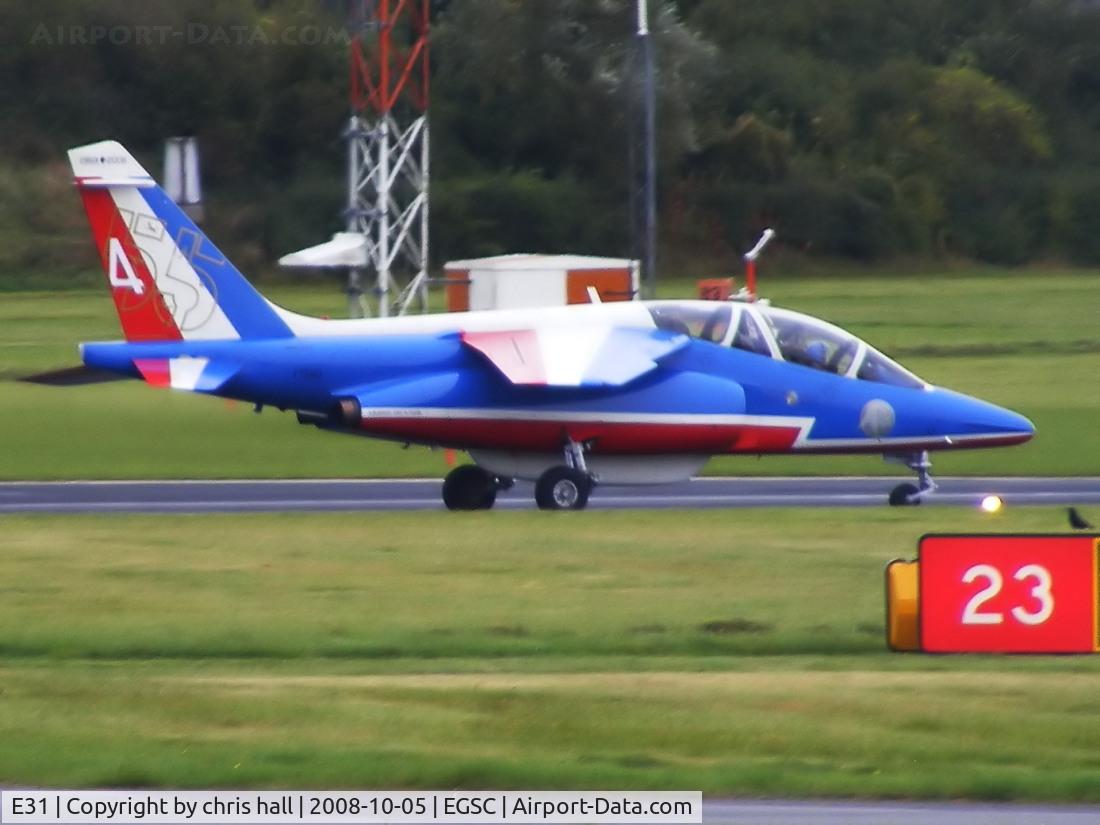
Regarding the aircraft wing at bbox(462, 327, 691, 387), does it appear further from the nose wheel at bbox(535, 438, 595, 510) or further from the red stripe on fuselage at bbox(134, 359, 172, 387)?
the red stripe on fuselage at bbox(134, 359, 172, 387)

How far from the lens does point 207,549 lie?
56.1 feet

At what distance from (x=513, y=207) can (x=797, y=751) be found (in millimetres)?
44715

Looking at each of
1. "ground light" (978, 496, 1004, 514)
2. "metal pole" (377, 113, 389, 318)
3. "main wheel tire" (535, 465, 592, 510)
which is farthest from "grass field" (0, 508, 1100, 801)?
"metal pole" (377, 113, 389, 318)

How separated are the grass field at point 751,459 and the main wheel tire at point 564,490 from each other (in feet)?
17.9

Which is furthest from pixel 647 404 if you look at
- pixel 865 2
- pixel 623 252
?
pixel 865 2

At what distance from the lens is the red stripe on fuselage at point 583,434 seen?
825 inches

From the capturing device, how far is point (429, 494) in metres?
23.1

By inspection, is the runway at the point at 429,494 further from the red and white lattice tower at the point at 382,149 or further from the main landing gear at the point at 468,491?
the red and white lattice tower at the point at 382,149

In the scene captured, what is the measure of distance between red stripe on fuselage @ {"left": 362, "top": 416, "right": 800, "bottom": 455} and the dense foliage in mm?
27278

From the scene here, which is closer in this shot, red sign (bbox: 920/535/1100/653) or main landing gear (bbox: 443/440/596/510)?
red sign (bbox: 920/535/1100/653)

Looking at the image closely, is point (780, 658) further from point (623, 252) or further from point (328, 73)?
point (328, 73)

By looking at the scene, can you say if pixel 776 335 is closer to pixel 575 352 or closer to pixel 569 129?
pixel 575 352
